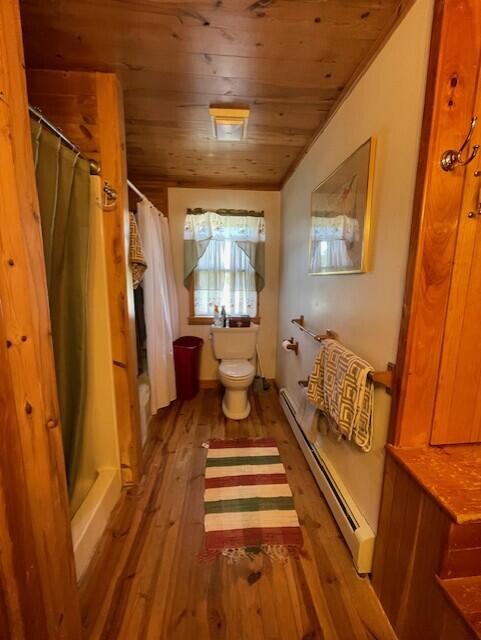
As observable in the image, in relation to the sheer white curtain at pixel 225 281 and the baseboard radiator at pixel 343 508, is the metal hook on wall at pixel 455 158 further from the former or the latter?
the sheer white curtain at pixel 225 281

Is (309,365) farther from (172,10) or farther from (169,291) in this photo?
(172,10)

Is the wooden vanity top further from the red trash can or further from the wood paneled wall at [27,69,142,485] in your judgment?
the red trash can

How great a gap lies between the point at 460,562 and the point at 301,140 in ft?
7.59

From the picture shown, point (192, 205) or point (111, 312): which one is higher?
point (192, 205)

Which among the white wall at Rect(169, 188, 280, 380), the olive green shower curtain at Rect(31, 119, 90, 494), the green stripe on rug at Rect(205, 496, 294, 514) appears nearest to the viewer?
the olive green shower curtain at Rect(31, 119, 90, 494)

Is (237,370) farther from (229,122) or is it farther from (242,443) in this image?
(229,122)

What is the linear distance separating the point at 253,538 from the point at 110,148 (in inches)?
82.1

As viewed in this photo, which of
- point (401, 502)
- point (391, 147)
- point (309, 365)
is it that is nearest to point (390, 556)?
point (401, 502)

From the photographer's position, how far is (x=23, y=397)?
0.70 metres

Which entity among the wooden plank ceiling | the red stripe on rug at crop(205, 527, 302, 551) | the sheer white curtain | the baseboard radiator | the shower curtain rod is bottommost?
the red stripe on rug at crop(205, 527, 302, 551)

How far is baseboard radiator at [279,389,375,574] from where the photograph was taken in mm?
1181

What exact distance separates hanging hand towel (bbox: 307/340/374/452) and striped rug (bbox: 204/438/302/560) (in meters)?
0.63

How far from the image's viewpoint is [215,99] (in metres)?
1.54

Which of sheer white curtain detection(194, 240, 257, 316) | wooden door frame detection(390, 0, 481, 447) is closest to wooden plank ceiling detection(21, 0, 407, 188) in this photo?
wooden door frame detection(390, 0, 481, 447)
